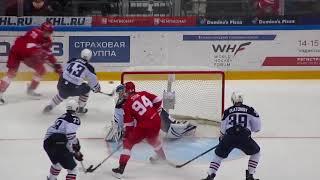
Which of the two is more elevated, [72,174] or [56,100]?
[56,100]

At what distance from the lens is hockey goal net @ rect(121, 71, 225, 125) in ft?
23.7

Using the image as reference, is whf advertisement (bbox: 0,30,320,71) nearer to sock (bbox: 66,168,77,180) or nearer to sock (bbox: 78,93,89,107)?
sock (bbox: 78,93,89,107)

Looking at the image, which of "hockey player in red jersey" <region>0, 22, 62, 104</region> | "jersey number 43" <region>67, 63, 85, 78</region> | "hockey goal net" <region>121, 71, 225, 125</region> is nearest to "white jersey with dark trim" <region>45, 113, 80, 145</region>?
"hockey goal net" <region>121, 71, 225, 125</region>

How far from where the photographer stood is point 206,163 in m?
6.27

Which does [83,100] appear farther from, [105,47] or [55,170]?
[55,170]

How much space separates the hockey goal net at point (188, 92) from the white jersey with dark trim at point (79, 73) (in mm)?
615

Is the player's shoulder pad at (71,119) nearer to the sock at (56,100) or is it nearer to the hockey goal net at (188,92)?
the hockey goal net at (188,92)

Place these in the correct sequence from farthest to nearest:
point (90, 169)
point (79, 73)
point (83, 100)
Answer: point (83, 100)
point (79, 73)
point (90, 169)

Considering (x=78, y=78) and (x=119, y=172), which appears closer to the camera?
(x=119, y=172)

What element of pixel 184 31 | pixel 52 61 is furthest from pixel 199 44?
pixel 52 61

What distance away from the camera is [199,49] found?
→ 9.99 m

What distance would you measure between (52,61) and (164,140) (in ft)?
8.60

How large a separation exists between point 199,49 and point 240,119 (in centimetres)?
455

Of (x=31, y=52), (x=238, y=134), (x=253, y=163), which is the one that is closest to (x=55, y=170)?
(x=238, y=134)
